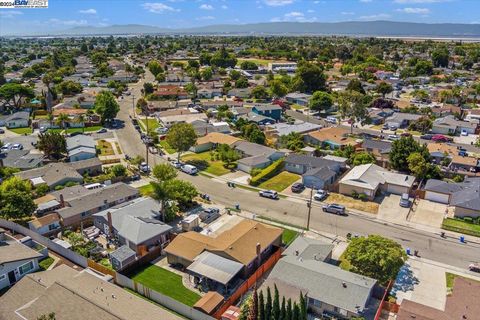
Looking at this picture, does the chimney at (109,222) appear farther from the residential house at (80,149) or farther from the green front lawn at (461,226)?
the green front lawn at (461,226)

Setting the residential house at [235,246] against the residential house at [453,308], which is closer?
the residential house at [453,308]

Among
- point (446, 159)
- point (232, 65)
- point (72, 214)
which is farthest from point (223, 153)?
point (232, 65)

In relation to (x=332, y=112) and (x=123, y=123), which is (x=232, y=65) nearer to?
(x=332, y=112)

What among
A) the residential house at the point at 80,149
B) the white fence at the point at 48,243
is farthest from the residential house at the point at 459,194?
the residential house at the point at 80,149

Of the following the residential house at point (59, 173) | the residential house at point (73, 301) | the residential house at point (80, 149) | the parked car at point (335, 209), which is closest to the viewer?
the residential house at point (73, 301)

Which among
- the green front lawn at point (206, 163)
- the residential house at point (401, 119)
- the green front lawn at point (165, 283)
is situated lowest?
the green front lawn at point (165, 283)

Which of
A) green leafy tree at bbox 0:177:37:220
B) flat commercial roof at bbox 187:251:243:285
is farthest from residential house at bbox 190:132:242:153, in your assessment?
flat commercial roof at bbox 187:251:243:285
